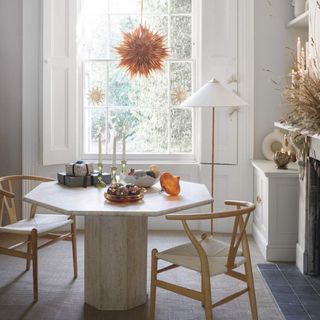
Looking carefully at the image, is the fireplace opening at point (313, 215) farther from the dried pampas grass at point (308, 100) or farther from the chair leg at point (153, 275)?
the chair leg at point (153, 275)

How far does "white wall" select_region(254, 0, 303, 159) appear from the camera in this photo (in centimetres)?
560

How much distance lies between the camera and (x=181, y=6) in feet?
19.3

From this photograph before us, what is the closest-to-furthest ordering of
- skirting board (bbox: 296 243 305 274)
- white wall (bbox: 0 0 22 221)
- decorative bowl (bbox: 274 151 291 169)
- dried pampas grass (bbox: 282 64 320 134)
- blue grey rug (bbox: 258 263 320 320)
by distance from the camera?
1. blue grey rug (bbox: 258 263 320 320)
2. dried pampas grass (bbox: 282 64 320 134)
3. skirting board (bbox: 296 243 305 274)
4. decorative bowl (bbox: 274 151 291 169)
5. white wall (bbox: 0 0 22 221)

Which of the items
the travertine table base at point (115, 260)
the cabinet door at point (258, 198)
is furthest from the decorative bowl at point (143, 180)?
the cabinet door at point (258, 198)

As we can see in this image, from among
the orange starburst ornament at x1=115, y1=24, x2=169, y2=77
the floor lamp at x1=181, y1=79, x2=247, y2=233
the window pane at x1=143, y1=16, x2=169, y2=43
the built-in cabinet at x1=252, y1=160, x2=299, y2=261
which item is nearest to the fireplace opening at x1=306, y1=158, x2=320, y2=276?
the built-in cabinet at x1=252, y1=160, x2=299, y2=261

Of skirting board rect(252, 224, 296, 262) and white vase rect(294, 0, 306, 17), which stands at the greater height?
white vase rect(294, 0, 306, 17)

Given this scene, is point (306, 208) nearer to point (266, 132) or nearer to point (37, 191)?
point (266, 132)

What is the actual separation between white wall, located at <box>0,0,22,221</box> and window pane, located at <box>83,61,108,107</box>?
67 centimetres

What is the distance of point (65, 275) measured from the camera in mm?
4301

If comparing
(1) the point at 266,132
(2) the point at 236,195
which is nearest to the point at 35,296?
(2) the point at 236,195

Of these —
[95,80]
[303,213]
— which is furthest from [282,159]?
[95,80]

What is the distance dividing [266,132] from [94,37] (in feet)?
6.55

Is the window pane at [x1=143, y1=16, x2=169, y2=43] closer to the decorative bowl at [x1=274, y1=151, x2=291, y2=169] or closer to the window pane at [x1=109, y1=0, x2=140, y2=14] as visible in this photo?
the window pane at [x1=109, y1=0, x2=140, y2=14]

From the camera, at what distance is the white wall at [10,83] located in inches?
220
